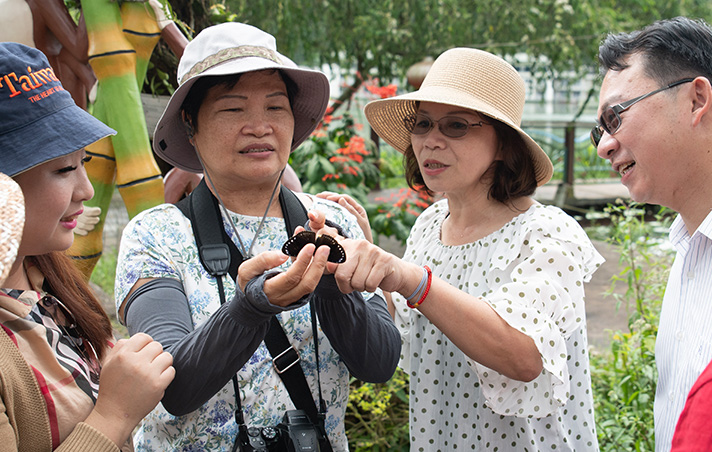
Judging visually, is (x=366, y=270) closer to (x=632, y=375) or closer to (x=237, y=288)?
(x=237, y=288)

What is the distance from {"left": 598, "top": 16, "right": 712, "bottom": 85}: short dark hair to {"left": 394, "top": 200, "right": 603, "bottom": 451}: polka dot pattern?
515mm

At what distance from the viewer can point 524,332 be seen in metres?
1.67

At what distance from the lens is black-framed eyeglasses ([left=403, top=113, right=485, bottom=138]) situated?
1.99 meters

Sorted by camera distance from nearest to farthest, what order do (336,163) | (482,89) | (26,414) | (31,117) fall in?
(26,414) < (31,117) < (482,89) < (336,163)

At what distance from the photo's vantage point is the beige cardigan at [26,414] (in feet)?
3.57

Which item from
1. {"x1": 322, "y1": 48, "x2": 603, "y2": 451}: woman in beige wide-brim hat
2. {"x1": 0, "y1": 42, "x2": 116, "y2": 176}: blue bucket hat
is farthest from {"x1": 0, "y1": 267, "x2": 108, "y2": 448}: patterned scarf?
{"x1": 322, "y1": 48, "x2": 603, "y2": 451}: woman in beige wide-brim hat

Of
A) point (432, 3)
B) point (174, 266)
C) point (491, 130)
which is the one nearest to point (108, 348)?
point (174, 266)

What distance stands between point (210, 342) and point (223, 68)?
0.73 meters

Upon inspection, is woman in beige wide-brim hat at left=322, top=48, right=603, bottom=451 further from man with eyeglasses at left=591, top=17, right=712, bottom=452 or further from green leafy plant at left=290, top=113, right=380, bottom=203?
green leafy plant at left=290, top=113, right=380, bottom=203

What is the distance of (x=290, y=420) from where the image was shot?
1553 mm

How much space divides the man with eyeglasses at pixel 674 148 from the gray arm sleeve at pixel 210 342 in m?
1.05

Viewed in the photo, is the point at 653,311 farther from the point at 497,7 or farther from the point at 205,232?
the point at 497,7

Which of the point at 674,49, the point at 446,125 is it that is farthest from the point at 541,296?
the point at 674,49

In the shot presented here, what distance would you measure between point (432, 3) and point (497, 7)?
0.88 m
